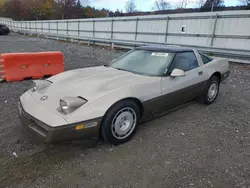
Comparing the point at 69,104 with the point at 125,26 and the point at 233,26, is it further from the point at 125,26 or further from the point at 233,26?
the point at 125,26

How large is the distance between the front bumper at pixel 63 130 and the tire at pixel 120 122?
0.46 feet

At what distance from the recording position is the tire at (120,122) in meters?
2.58

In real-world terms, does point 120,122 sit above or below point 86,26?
below

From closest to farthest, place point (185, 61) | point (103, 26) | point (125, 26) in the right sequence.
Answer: point (185, 61), point (125, 26), point (103, 26)

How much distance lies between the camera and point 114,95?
102 inches

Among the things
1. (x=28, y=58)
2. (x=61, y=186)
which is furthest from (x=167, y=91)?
(x=28, y=58)

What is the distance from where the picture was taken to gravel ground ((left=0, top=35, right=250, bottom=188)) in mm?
2180

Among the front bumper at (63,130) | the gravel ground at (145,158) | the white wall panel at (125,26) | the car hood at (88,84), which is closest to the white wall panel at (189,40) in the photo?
the white wall panel at (125,26)

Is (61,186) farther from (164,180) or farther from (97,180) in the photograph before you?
(164,180)

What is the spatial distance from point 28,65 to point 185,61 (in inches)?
185

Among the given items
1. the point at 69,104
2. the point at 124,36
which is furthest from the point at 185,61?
the point at 124,36

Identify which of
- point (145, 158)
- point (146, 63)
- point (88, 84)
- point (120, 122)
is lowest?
point (145, 158)

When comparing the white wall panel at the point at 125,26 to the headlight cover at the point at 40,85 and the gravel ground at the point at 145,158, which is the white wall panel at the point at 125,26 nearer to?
the gravel ground at the point at 145,158

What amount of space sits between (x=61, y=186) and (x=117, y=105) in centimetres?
116
